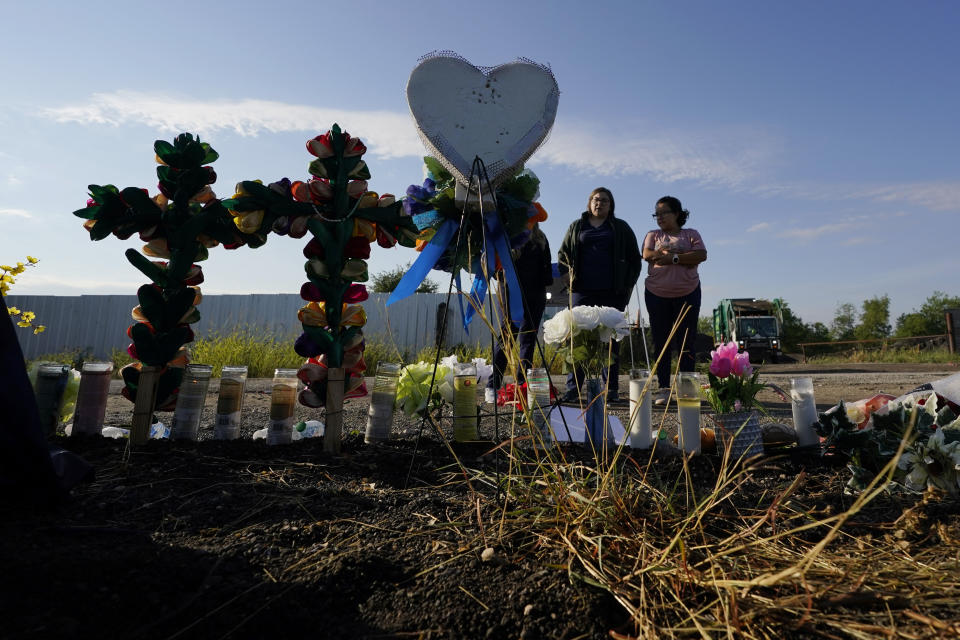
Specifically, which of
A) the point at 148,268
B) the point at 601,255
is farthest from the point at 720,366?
the point at 148,268

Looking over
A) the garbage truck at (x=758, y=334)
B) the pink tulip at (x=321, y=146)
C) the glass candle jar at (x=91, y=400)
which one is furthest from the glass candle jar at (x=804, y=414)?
the garbage truck at (x=758, y=334)

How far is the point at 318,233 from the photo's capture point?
2092mm

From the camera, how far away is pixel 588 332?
1961mm

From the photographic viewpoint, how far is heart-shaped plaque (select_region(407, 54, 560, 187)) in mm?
1943

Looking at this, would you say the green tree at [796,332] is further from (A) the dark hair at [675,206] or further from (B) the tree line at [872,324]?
(A) the dark hair at [675,206]

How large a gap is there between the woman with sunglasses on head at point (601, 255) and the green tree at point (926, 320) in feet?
114

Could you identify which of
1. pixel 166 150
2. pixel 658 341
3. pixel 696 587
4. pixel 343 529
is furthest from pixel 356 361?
pixel 658 341

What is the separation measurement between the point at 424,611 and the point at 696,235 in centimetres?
325

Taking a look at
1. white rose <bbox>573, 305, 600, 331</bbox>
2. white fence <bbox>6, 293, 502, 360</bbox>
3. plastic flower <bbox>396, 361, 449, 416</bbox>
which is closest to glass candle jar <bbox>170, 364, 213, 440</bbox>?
plastic flower <bbox>396, 361, 449, 416</bbox>

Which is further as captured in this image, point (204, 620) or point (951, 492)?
point (951, 492)

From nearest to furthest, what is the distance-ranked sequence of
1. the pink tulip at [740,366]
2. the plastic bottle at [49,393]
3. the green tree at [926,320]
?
the pink tulip at [740,366]
the plastic bottle at [49,393]
the green tree at [926,320]

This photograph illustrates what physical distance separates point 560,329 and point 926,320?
3827 centimetres

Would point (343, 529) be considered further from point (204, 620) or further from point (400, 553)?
point (204, 620)

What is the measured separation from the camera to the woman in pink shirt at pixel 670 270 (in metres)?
3.42
